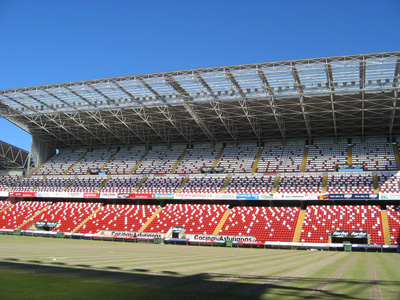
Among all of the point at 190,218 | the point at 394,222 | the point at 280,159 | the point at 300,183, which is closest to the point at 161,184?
the point at 190,218

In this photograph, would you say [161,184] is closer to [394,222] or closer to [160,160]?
[160,160]

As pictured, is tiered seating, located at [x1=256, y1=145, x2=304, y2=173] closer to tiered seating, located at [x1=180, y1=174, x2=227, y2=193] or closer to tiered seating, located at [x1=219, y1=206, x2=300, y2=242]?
tiered seating, located at [x1=180, y1=174, x2=227, y2=193]

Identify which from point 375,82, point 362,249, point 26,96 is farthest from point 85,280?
point 26,96

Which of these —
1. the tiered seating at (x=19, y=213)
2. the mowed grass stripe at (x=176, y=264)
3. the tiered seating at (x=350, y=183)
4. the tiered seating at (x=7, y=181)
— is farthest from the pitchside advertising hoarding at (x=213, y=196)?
the mowed grass stripe at (x=176, y=264)

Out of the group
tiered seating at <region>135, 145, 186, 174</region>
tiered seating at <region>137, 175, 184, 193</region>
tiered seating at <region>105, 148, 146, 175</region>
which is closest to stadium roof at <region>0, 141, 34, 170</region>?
tiered seating at <region>105, 148, 146, 175</region>

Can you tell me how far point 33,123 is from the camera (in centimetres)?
5878

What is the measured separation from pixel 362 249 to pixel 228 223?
589 inches

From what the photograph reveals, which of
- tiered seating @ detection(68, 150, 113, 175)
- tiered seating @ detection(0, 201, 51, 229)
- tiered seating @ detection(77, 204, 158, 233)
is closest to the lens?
tiered seating @ detection(77, 204, 158, 233)

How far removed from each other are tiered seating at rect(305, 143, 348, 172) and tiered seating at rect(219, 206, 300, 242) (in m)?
8.41

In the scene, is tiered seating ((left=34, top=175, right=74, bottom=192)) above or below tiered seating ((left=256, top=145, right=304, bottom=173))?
below

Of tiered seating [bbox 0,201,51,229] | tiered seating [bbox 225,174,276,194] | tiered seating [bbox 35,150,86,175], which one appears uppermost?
tiered seating [bbox 35,150,86,175]

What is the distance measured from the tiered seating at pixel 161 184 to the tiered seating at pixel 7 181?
79.1 feet

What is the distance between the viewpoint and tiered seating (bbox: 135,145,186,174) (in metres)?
56.8

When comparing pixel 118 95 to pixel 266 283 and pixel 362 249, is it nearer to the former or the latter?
pixel 362 249
